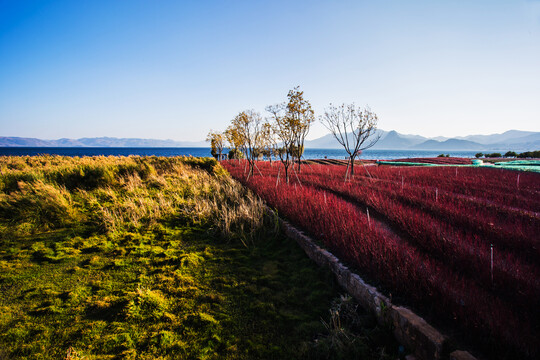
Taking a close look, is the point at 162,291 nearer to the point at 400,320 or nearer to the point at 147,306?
the point at 147,306

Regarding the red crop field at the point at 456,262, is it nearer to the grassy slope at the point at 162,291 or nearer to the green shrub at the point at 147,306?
the grassy slope at the point at 162,291

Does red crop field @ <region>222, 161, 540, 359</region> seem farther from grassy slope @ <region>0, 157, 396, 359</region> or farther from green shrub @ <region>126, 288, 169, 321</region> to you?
green shrub @ <region>126, 288, 169, 321</region>

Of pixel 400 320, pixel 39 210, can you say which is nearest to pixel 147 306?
pixel 400 320

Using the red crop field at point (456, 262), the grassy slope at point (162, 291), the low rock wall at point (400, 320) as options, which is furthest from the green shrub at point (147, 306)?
the red crop field at point (456, 262)

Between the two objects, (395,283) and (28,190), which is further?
(28,190)

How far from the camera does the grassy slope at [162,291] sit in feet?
7.71

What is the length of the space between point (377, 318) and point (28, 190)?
10303mm

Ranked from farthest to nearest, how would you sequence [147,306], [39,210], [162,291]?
[39,210]
[162,291]
[147,306]

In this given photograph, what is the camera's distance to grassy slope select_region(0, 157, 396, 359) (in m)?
2.35

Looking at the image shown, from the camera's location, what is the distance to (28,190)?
292 inches

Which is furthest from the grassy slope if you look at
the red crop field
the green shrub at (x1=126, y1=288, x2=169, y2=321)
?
the red crop field

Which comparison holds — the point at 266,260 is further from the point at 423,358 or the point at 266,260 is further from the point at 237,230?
the point at 423,358

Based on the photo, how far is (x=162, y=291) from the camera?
3275mm

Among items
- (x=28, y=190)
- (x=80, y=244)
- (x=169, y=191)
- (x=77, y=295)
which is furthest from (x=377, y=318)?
(x=28, y=190)
